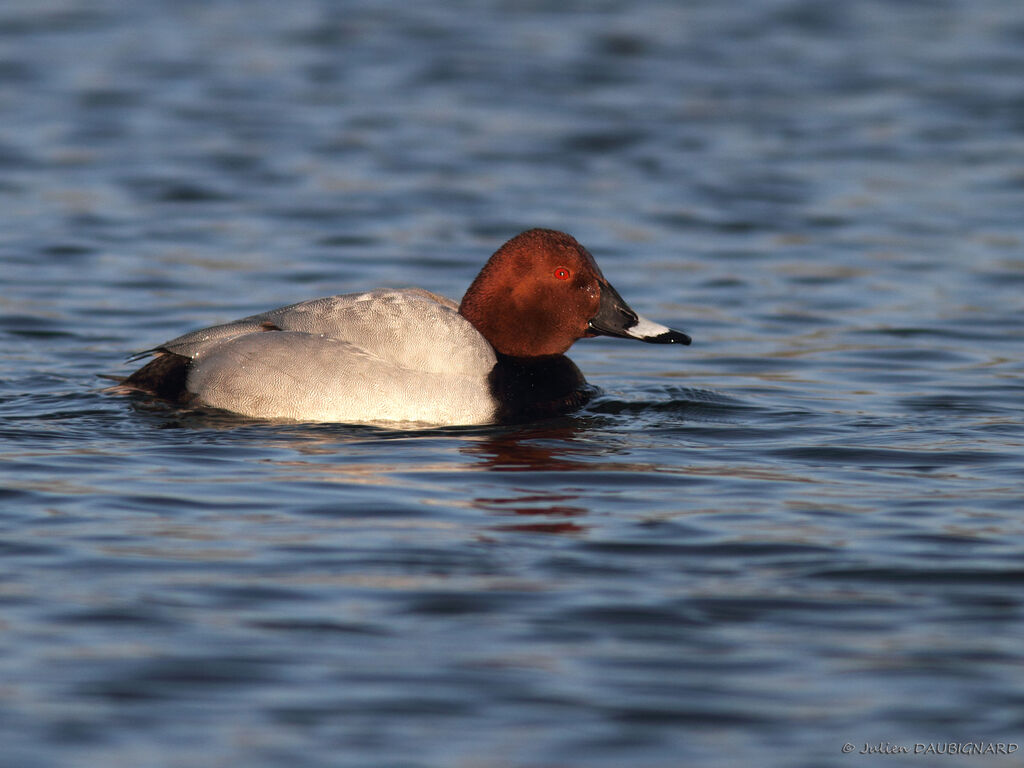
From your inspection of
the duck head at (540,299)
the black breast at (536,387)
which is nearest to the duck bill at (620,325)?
the duck head at (540,299)

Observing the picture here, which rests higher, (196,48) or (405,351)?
(196,48)

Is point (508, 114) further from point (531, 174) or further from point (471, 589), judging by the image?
point (471, 589)

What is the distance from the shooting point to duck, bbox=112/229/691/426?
25.2 ft

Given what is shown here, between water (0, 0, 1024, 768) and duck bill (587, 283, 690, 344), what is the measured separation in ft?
1.11

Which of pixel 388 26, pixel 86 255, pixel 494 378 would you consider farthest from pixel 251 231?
pixel 388 26

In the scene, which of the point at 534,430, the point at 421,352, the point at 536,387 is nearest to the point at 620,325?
the point at 536,387

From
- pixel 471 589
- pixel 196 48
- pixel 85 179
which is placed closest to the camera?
pixel 471 589

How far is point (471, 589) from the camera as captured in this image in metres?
5.47

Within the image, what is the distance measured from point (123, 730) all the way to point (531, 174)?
1006 centimetres

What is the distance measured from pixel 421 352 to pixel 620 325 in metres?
1.20

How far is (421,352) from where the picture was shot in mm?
7699

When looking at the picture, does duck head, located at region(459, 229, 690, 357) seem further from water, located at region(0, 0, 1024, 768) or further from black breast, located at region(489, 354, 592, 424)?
water, located at region(0, 0, 1024, 768)

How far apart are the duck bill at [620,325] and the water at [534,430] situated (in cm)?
34

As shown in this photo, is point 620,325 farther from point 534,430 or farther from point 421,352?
point 421,352
